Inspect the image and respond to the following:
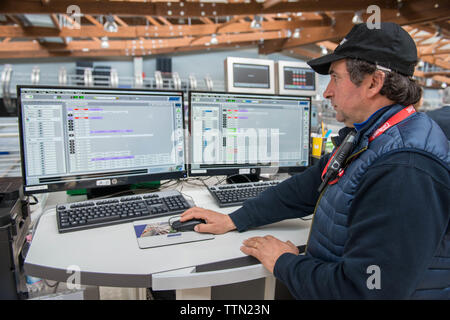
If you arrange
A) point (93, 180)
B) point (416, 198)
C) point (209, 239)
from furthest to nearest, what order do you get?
point (93, 180) → point (209, 239) → point (416, 198)

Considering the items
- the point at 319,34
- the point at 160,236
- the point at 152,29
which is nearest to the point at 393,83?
the point at 160,236

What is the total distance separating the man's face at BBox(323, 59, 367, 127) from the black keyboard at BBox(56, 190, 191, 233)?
664 millimetres

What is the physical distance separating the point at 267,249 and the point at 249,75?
47.6 inches

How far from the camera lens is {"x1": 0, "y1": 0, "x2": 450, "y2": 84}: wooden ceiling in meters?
4.25

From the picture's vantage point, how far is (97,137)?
121 cm

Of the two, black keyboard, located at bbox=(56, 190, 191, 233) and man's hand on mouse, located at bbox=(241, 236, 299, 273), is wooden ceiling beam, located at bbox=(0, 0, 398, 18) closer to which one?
black keyboard, located at bbox=(56, 190, 191, 233)

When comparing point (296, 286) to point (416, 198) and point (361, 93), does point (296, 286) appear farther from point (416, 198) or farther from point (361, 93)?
point (361, 93)

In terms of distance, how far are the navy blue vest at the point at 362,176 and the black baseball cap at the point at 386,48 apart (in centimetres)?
12

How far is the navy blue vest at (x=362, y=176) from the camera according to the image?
71 centimetres

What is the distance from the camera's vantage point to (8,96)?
2.11 meters

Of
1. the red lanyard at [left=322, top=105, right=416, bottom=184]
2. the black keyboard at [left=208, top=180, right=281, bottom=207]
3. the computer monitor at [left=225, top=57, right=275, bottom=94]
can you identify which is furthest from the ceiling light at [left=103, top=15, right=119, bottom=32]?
the red lanyard at [left=322, top=105, right=416, bottom=184]

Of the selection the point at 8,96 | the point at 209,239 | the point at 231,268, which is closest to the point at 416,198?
the point at 231,268

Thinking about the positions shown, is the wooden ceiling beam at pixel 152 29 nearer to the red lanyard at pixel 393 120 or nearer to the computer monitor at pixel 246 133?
the computer monitor at pixel 246 133
